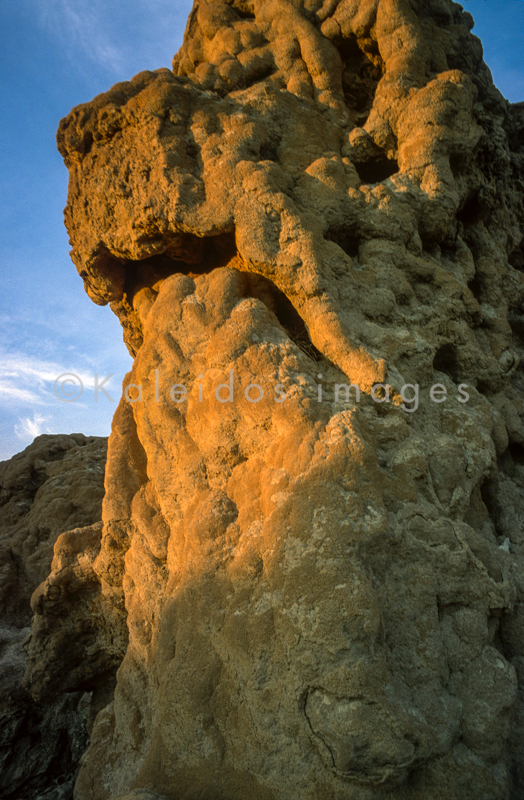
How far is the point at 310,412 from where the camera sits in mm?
2488

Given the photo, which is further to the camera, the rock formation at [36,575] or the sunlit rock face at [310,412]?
the rock formation at [36,575]

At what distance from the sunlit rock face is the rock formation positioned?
4.23ft

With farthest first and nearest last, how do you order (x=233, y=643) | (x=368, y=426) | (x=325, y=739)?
(x=368, y=426) < (x=233, y=643) < (x=325, y=739)

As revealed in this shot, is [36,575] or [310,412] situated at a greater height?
[310,412]

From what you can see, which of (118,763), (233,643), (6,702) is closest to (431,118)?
(233,643)

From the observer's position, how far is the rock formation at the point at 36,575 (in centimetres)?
395

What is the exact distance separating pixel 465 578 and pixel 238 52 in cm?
462

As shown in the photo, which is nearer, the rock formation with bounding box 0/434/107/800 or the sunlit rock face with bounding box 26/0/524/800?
the sunlit rock face with bounding box 26/0/524/800

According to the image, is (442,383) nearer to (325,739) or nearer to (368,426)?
(368,426)

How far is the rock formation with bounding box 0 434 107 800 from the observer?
395 cm

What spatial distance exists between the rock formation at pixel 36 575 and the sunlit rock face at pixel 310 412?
129cm

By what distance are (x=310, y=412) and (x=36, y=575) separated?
4.13 m

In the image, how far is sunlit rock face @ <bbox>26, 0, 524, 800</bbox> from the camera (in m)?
2.08

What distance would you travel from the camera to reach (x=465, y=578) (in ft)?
7.70
